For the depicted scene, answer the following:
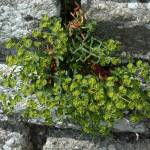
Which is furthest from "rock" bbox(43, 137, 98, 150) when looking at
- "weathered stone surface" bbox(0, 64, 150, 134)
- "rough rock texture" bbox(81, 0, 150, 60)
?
"rough rock texture" bbox(81, 0, 150, 60)

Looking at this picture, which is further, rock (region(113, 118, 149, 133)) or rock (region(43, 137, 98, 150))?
rock (region(43, 137, 98, 150))

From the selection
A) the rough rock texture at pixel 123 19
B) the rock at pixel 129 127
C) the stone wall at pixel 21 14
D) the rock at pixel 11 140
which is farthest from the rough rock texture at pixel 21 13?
the rock at pixel 129 127

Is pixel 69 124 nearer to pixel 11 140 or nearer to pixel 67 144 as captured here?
pixel 67 144

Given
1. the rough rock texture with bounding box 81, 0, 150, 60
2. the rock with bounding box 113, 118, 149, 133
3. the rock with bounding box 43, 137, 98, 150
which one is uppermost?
the rough rock texture with bounding box 81, 0, 150, 60

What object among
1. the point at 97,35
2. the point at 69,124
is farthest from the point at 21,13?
the point at 69,124

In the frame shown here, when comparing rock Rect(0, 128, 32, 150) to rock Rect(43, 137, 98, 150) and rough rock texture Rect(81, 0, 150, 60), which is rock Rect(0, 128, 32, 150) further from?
rough rock texture Rect(81, 0, 150, 60)

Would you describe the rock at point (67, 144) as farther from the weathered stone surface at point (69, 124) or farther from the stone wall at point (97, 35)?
the weathered stone surface at point (69, 124)
